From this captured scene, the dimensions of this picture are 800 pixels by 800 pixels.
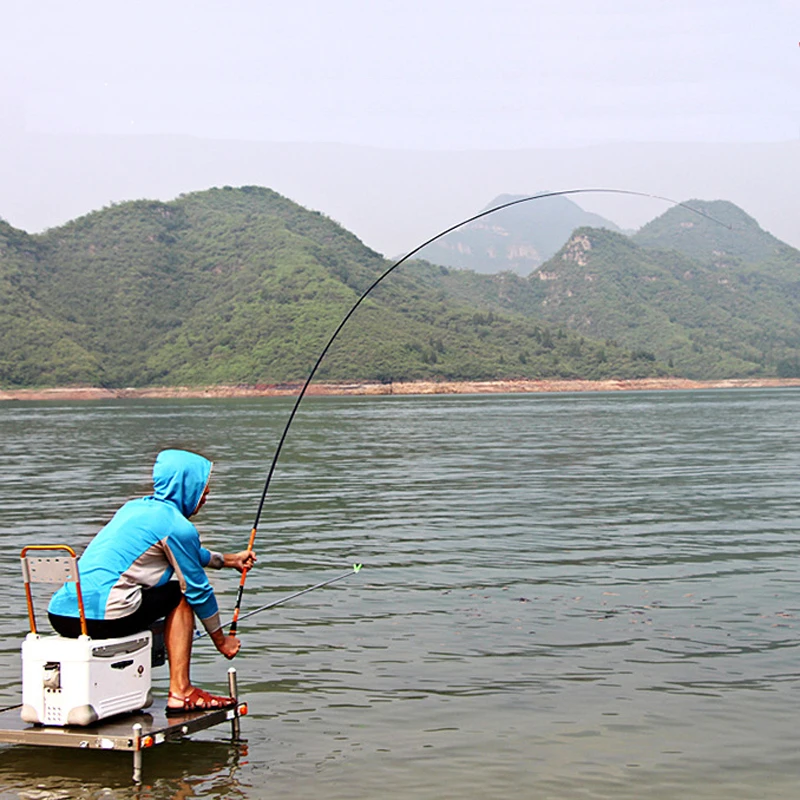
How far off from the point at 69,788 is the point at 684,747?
360 centimetres

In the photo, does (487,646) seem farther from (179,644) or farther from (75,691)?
(75,691)

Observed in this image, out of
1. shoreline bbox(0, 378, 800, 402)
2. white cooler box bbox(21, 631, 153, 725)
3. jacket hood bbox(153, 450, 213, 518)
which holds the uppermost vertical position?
shoreline bbox(0, 378, 800, 402)

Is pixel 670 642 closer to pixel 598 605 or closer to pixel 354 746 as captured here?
pixel 598 605

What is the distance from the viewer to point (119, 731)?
5.99 metres

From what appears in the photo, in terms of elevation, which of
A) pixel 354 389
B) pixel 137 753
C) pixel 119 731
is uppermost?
pixel 354 389

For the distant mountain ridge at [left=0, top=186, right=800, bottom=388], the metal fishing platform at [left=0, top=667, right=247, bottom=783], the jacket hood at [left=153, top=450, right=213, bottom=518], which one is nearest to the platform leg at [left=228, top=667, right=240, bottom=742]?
the metal fishing platform at [left=0, top=667, right=247, bottom=783]

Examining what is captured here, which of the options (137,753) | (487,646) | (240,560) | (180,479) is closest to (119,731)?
(137,753)

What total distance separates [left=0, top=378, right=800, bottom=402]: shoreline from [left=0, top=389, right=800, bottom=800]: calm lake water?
373 ft

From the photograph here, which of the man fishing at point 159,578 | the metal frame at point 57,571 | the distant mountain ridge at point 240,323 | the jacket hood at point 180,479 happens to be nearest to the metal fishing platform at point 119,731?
the man fishing at point 159,578

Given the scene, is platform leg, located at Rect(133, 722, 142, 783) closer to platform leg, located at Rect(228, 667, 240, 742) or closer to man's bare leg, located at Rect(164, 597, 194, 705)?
man's bare leg, located at Rect(164, 597, 194, 705)

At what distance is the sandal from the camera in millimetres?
6422

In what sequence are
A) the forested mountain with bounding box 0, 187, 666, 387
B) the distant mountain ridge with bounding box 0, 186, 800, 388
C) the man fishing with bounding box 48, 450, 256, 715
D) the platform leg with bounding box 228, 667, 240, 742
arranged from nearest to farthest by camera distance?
1. the man fishing with bounding box 48, 450, 256, 715
2. the platform leg with bounding box 228, 667, 240, 742
3. the forested mountain with bounding box 0, 187, 666, 387
4. the distant mountain ridge with bounding box 0, 186, 800, 388

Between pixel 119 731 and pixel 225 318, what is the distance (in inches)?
6209

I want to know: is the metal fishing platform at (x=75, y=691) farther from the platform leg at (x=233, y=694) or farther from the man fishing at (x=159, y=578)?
the platform leg at (x=233, y=694)
